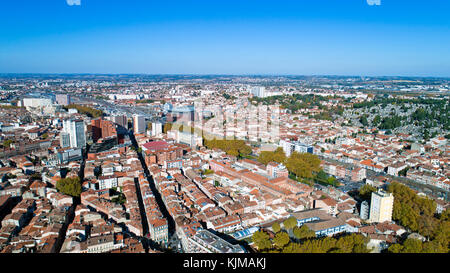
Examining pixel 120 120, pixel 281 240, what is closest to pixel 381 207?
pixel 281 240

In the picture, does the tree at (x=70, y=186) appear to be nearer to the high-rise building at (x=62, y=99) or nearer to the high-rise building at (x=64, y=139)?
the high-rise building at (x=64, y=139)

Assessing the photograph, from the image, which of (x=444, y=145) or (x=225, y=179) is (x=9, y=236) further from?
(x=444, y=145)

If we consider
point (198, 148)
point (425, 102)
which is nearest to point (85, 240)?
point (198, 148)

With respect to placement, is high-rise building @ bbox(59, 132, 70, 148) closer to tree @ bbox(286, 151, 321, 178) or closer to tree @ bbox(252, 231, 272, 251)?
tree @ bbox(286, 151, 321, 178)

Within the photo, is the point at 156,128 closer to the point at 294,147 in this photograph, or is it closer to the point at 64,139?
the point at 64,139

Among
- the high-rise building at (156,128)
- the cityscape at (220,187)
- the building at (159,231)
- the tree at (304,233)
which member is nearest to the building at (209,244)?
the cityscape at (220,187)

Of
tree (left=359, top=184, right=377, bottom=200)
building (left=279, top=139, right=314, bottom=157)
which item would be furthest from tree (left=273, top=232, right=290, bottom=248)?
building (left=279, top=139, right=314, bottom=157)
